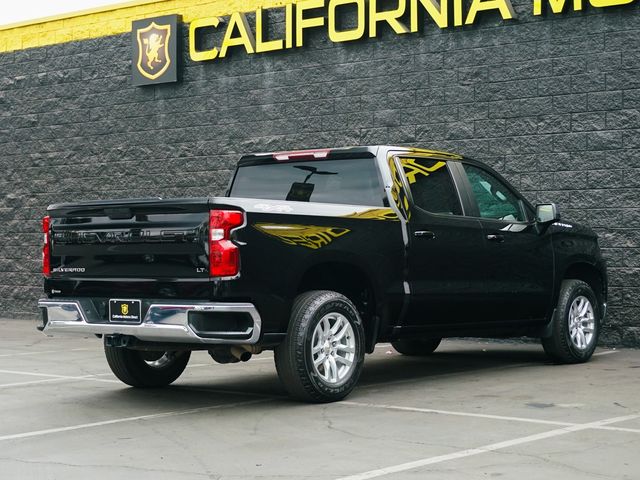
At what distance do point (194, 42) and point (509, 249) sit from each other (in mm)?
7961

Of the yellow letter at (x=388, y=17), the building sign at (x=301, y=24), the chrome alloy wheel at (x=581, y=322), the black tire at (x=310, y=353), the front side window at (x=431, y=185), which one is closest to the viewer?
the black tire at (x=310, y=353)

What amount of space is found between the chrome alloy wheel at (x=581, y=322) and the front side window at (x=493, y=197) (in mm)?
1178

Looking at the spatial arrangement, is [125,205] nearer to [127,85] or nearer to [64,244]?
[64,244]

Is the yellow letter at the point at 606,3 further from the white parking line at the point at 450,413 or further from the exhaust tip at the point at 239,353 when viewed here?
the exhaust tip at the point at 239,353

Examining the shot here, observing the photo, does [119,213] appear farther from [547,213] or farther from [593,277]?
[593,277]

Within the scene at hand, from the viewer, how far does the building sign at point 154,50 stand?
17391mm

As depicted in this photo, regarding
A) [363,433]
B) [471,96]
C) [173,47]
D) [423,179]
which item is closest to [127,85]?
[173,47]

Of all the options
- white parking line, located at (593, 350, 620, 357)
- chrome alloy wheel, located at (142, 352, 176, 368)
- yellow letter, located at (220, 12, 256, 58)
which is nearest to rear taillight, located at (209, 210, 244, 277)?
chrome alloy wheel, located at (142, 352, 176, 368)

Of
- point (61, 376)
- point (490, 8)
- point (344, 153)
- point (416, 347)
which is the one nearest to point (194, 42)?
point (490, 8)

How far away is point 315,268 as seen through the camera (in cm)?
902

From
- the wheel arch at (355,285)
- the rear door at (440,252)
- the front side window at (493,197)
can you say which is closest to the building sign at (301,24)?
the front side window at (493,197)

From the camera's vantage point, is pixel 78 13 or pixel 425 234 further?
pixel 78 13

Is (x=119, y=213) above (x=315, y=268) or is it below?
above

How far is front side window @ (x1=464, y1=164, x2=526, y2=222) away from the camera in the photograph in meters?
10.8
